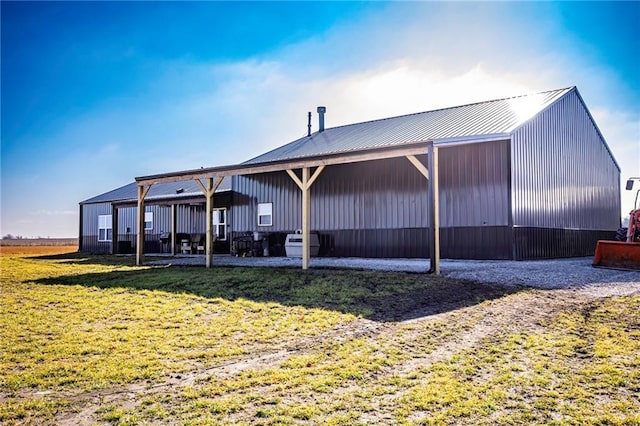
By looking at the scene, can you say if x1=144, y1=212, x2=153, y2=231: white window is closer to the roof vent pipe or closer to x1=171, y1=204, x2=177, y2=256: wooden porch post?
x1=171, y1=204, x2=177, y2=256: wooden porch post

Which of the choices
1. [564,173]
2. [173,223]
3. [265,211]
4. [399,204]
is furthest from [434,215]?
[173,223]

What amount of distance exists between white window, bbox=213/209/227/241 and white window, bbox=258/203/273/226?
102 inches

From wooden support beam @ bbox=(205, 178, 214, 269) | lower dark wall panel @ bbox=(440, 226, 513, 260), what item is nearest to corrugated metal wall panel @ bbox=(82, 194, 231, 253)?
wooden support beam @ bbox=(205, 178, 214, 269)

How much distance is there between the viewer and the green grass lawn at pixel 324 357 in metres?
3.54

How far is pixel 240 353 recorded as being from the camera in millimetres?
5055

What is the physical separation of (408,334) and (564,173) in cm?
1455

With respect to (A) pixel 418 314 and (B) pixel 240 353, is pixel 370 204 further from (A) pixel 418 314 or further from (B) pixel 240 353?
(B) pixel 240 353

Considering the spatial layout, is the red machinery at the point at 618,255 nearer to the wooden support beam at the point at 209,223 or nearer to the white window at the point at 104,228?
the wooden support beam at the point at 209,223

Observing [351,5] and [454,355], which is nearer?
[454,355]

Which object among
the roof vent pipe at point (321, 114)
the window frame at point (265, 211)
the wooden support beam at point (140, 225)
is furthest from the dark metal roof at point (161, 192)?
the roof vent pipe at point (321, 114)

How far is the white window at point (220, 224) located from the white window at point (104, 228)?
31.2 ft

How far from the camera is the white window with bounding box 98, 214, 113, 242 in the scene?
92.0ft

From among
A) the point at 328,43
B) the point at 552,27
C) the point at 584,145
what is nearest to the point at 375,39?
the point at 328,43

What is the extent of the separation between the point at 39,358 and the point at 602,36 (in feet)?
56.7
